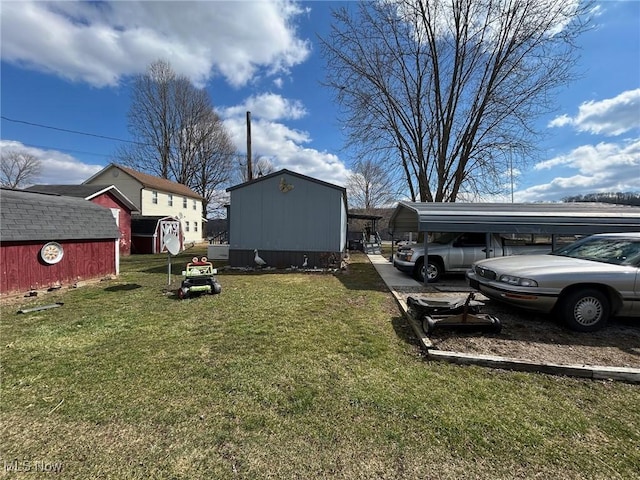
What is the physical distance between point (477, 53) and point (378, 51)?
531 cm

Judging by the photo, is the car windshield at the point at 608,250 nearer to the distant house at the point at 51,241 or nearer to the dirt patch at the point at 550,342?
the dirt patch at the point at 550,342

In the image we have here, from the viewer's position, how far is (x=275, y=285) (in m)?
8.29

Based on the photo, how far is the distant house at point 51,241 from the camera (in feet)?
21.7

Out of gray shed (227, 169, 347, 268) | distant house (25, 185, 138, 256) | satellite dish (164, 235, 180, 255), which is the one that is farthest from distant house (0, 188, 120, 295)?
distant house (25, 185, 138, 256)

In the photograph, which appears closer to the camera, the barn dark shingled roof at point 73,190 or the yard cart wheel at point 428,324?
the yard cart wheel at point 428,324

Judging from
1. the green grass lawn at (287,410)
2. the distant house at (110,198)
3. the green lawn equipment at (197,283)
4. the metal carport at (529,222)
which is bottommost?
the green grass lawn at (287,410)

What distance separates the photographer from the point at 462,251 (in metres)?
9.29

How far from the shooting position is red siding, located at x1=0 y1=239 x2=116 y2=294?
657 cm

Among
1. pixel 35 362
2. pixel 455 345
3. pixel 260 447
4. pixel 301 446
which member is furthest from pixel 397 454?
pixel 35 362

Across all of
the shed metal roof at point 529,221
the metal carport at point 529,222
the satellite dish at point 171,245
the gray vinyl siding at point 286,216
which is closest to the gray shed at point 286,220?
the gray vinyl siding at point 286,216

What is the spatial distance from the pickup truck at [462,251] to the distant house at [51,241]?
31.1 ft

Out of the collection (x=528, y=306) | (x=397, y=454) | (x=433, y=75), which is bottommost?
(x=397, y=454)

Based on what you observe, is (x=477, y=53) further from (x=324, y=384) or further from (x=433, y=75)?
(x=324, y=384)

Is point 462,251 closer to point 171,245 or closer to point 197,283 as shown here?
point 197,283
